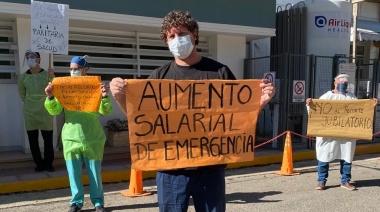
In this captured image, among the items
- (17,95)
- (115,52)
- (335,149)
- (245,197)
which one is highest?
(115,52)

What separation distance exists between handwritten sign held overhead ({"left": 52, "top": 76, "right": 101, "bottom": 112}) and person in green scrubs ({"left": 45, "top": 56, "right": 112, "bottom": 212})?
7 cm

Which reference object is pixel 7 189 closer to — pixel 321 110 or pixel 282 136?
pixel 321 110

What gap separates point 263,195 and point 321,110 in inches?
71.5

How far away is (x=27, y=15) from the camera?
7.46m

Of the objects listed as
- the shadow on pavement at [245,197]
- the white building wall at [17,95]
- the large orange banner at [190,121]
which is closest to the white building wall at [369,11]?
the white building wall at [17,95]

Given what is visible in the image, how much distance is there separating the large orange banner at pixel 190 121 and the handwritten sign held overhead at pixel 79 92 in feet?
6.13

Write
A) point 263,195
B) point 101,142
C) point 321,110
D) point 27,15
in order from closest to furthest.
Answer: point 101,142 → point 263,195 → point 321,110 → point 27,15

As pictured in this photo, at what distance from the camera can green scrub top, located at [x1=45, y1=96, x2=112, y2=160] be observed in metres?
4.76

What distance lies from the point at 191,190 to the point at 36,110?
4968 mm

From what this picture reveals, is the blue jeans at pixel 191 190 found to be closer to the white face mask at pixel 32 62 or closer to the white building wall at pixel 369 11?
the white face mask at pixel 32 62

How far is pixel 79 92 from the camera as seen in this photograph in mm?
4734

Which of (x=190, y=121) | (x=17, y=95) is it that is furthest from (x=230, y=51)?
(x=190, y=121)

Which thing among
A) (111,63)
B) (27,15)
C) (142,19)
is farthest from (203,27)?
(27,15)

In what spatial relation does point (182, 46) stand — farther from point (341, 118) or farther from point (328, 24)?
point (328, 24)
